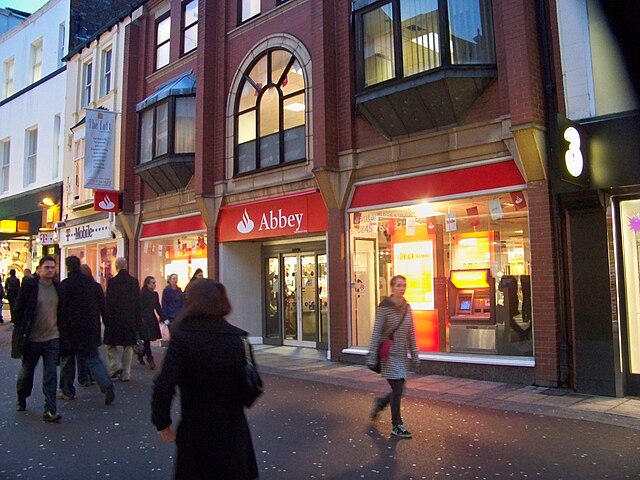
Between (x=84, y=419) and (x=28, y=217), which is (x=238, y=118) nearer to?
(x=84, y=419)

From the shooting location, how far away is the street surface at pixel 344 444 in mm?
4801

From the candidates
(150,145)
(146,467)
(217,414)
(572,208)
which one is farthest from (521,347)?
(150,145)

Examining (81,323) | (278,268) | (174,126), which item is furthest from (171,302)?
(174,126)

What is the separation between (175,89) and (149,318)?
7196 mm

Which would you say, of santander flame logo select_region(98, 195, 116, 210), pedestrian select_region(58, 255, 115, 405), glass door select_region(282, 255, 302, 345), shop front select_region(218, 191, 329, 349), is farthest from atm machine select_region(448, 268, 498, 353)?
santander flame logo select_region(98, 195, 116, 210)

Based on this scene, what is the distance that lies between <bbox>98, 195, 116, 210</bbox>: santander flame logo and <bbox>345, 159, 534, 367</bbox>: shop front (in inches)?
350

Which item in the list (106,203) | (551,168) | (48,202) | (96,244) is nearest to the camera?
(551,168)

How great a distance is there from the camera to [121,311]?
8773 mm

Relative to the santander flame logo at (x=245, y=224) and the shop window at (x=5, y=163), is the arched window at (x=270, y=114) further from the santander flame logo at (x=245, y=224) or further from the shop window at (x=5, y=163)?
the shop window at (x=5, y=163)

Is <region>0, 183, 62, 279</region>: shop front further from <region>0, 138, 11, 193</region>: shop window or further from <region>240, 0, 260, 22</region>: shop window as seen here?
<region>240, 0, 260, 22</region>: shop window

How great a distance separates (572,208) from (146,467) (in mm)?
6475

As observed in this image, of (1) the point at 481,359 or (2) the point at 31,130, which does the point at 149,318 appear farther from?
(2) the point at 31,130

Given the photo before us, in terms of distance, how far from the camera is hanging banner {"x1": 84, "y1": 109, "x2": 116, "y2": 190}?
1694 cm

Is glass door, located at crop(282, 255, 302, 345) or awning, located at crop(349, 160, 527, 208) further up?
awning, located at crop(349, 160, 527, 208)
